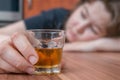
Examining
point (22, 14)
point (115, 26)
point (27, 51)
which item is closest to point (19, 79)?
point (27, 51)

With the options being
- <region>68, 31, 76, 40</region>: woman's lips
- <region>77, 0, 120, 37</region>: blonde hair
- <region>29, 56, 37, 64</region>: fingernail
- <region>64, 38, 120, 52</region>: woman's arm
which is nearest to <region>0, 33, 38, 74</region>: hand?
<region>29, 56, 37, 64</region>: fingernail

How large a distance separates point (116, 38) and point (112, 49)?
187mm

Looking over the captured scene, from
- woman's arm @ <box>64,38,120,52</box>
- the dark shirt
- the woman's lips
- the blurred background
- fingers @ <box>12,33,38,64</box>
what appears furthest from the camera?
the blurred background

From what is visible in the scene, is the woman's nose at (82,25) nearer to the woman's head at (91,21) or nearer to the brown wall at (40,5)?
the woman's head at (91,21)

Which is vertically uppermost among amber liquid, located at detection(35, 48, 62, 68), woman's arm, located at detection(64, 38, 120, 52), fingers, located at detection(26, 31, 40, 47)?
fingers, located at detection(26, 31, 40, 47)

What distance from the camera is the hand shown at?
2.06 ft

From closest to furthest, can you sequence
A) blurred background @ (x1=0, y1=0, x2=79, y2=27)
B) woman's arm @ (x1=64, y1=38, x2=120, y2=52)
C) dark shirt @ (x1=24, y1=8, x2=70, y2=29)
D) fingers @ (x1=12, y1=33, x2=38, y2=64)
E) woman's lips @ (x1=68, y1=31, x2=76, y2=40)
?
1. fingers @ (x1=12, y1=33, x2=38, y2=64)
2. woman's arm @ (x1=64, y1=38, x2=120, y2=52)
3. woman's lips @ (x1=68, y1=31, x2=76, y2=40)
4. dark shirt @ (x1=24, y1=8, x2=70, y2=29)
5. blurred background @ (x1=0, y1=0, x2=79, y2=27)

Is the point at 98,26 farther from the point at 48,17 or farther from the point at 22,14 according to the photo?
the point at 22,14

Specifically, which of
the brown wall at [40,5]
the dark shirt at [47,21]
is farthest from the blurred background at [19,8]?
the dark shirt at [47,21]

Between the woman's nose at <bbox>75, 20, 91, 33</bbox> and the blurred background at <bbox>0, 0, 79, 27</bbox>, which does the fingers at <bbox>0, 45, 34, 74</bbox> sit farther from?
the blurred background at <bbox>0, 0, 79, 27</bbox>

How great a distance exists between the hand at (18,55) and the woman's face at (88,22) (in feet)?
3.40

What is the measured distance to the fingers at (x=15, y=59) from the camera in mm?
629

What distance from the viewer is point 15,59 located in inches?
24.9

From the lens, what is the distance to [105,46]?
1.68 meters
